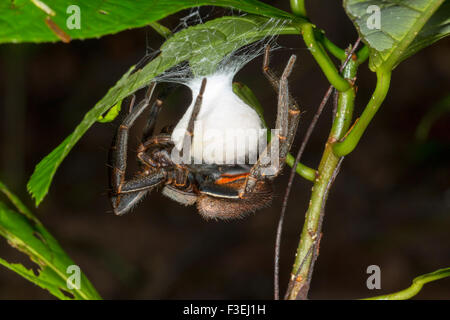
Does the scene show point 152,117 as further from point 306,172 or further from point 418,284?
point 418,284

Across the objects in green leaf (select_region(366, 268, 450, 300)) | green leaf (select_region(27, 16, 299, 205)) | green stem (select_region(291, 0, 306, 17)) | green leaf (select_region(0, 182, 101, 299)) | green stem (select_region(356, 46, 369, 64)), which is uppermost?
green stem (select_region(291, 0, 306, 17))

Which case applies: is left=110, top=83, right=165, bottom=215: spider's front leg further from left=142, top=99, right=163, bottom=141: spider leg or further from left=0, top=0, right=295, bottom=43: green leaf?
left=0, top=0, right=295, bottom=43: green leaf

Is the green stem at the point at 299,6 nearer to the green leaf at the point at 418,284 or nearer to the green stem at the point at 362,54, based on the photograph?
the green stem at the point at 362,54

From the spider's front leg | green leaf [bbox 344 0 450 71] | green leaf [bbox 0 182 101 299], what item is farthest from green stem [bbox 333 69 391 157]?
green leaf [bbox 0 182 101 299]

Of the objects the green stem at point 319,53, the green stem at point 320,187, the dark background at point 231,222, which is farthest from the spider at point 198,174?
the dark background at point 231,222

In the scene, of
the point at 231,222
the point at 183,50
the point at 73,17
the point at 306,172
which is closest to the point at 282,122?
the point at 306,172
